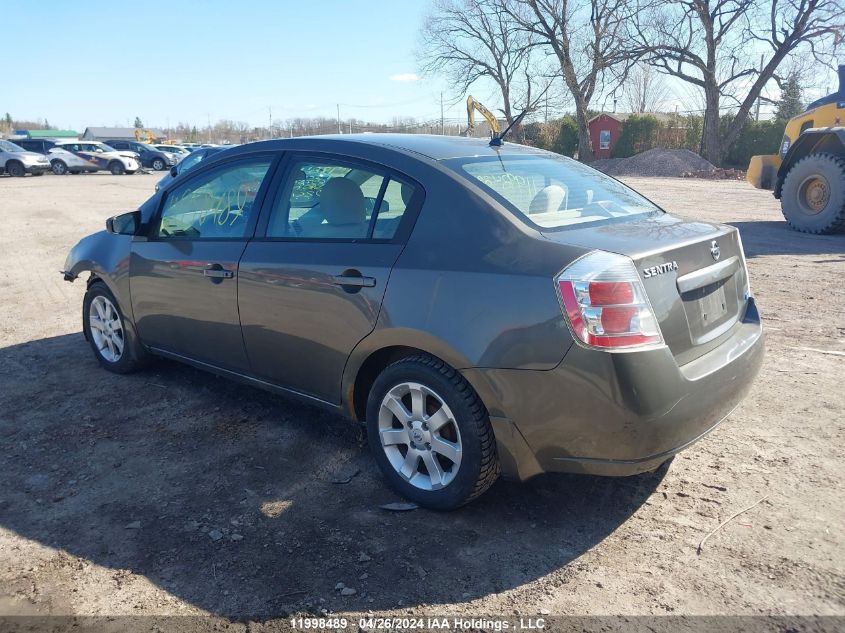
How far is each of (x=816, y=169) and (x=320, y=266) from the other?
10.0 m

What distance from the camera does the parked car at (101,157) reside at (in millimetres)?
36344

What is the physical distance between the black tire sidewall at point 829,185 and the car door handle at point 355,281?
9.78 m

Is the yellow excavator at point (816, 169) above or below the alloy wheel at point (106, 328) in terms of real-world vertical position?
above

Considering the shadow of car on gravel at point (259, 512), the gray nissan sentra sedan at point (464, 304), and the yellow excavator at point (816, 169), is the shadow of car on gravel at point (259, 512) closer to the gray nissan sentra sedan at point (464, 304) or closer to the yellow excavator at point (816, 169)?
the gray nissan sentra sedan at point (464, 304)

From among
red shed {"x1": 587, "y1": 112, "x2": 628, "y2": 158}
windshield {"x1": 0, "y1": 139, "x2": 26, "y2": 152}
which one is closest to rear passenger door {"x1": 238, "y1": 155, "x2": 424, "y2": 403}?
windshield {"x1": 0, "y1": 139, "x2": 26, "y2": 152}

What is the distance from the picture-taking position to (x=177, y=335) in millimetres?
4340

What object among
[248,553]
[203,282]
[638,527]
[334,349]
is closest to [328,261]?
[334,349]

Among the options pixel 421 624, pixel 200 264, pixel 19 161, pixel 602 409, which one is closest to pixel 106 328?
pixel 200 264

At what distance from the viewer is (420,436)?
313 centimetres

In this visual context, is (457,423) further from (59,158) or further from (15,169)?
(59,158)

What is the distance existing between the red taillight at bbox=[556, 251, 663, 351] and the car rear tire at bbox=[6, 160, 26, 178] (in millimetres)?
37156

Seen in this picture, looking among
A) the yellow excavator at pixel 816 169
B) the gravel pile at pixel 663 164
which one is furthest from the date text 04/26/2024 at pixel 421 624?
the gravel pile at pixel 663 164

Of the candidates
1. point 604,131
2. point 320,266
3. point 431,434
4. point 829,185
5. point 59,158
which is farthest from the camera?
point 604,131

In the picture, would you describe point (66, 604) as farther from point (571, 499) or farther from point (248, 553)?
point (571, 499)
